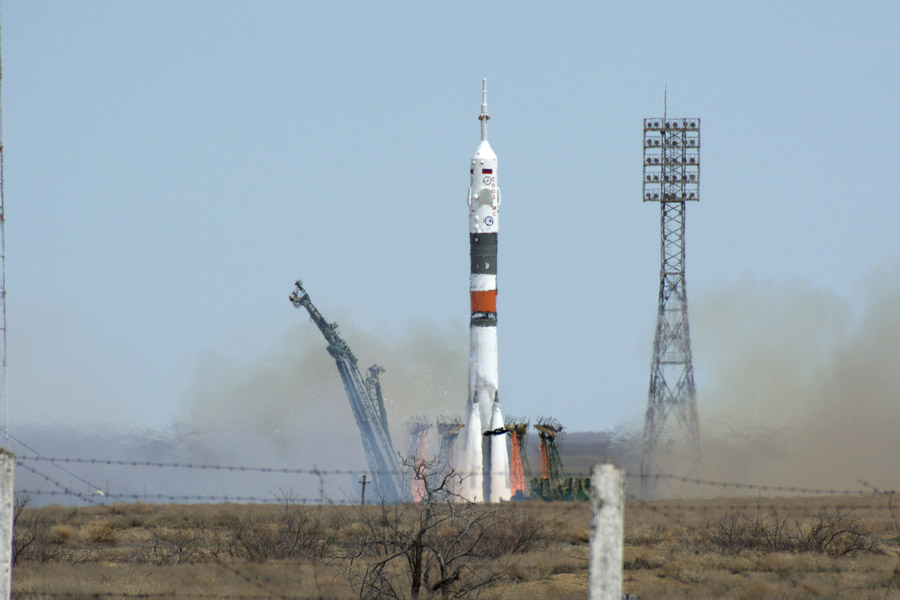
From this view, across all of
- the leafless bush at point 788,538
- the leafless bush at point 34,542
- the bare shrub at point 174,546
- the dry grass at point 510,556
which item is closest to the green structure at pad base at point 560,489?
the dry grass at point 510,556

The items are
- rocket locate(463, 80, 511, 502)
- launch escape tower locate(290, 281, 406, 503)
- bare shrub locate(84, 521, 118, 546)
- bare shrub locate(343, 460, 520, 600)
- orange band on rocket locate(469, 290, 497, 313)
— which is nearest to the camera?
bare shrub locate(343, 460, 520, 600)

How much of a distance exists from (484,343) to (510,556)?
100 ft

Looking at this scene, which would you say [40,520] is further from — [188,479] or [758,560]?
[188,479]

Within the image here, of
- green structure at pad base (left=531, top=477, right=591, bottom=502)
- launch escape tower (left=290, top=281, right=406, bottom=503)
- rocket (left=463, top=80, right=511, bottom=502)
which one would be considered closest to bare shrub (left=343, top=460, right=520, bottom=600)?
rocket (left=463, top=80, right=511, bottom=502)

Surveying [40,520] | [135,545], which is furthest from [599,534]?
[40,520]

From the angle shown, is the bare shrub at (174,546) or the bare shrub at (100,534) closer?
the bare shrub at (174,546)

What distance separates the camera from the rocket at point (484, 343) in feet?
201

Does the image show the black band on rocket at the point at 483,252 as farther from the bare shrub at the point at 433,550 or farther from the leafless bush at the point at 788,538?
the leafless bush at the point at 788,538

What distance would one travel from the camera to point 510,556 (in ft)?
106

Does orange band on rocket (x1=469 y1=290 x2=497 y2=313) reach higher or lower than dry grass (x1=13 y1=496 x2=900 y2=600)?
higher

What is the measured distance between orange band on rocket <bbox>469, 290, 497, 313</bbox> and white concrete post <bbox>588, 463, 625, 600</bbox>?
4868 cm

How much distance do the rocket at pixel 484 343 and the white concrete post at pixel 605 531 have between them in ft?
156

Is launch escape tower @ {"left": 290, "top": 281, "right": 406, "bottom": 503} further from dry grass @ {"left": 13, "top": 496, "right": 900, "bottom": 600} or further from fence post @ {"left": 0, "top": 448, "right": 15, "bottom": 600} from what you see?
fence post @ {"left": 0, "top": 448, "right": 15, "bottom": 600}

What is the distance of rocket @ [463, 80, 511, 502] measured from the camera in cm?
6125
